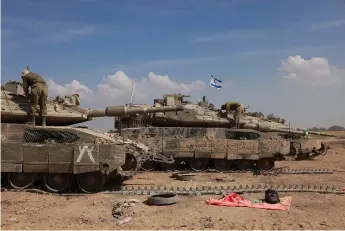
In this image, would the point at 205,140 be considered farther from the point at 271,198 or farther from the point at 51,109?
the point at 271,198

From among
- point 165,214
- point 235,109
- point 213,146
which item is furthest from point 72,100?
point 235,109

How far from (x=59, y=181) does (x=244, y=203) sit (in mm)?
5223

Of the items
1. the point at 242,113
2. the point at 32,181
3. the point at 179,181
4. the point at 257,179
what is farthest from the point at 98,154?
the point at 242,113

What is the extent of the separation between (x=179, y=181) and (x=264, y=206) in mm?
5229

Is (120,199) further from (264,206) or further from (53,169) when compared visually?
(264,206)

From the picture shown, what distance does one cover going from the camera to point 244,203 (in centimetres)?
945

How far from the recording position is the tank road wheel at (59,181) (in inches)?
441

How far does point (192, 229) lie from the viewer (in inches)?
292

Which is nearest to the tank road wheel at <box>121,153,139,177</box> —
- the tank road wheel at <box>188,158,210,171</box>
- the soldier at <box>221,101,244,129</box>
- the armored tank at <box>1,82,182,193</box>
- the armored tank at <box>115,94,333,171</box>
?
the armored tank at <box>1,82,182,193</box>

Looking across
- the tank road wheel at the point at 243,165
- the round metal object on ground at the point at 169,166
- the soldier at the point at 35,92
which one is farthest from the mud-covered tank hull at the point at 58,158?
the tank road wheel at the point at 243,165

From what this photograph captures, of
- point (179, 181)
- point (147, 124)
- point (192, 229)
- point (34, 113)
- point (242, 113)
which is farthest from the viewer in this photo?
point (242, 113)

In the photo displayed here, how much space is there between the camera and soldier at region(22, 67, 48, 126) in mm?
11789

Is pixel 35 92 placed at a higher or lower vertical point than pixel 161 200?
higher

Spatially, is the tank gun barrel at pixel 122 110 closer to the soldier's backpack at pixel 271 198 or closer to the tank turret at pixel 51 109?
the tank turret at pixel 51 109
